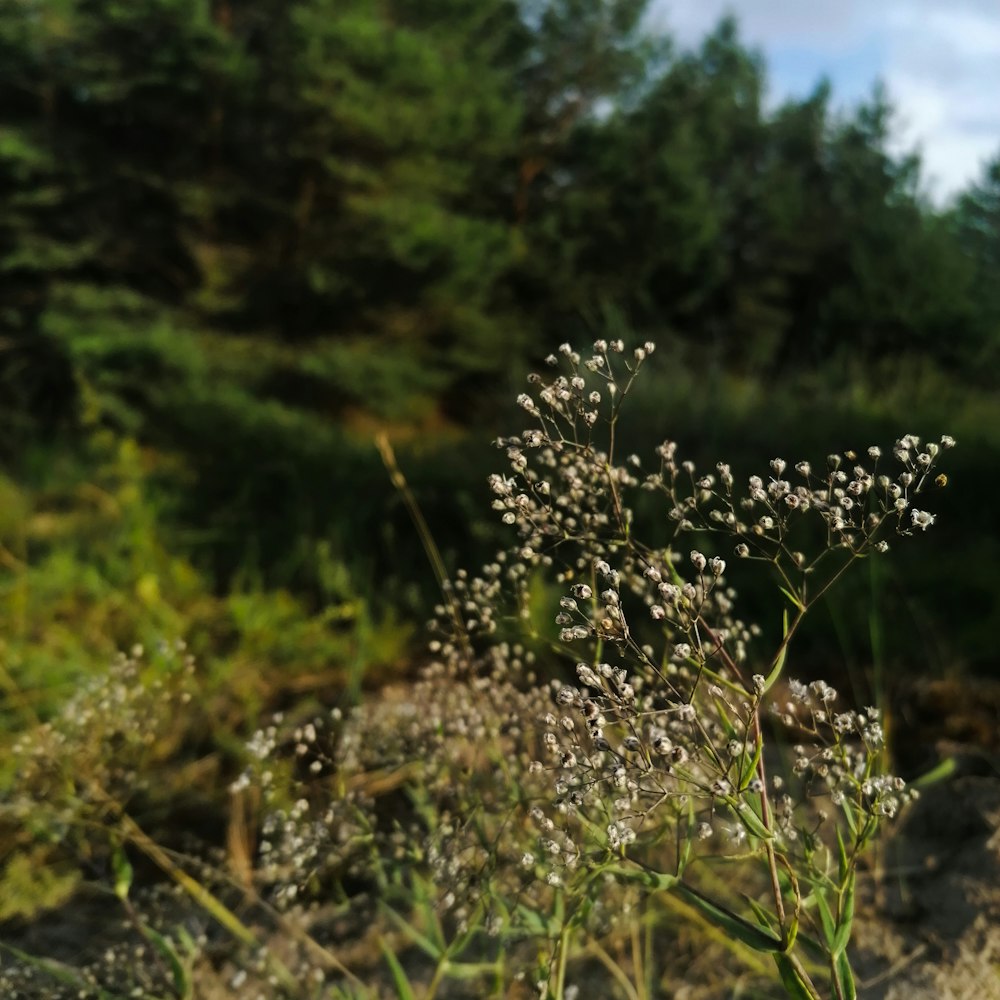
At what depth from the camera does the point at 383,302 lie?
32.3 feet

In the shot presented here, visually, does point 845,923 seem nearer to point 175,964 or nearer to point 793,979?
point 793,979

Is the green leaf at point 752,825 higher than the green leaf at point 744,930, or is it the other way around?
the green leaf at point 752,825

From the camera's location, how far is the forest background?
10.8ft

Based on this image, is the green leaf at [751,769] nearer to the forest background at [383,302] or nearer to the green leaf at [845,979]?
the green leaf at [845,979]

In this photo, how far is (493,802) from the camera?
1465 mm

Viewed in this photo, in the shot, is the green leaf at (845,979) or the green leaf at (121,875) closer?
the green leaf at (845,979)

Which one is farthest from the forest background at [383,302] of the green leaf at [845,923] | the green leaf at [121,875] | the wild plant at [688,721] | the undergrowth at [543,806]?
the green leaf at [845,923]

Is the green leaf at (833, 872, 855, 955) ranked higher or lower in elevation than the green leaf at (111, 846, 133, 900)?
higher

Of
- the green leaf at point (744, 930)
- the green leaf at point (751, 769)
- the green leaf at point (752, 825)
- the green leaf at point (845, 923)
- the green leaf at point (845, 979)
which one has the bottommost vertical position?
the green leaf at point (845, 979)

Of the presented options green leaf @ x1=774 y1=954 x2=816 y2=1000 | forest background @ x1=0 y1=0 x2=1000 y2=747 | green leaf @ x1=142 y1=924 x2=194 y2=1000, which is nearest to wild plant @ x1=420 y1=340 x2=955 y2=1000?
green leaf @ x1=774 y1=954 x2=816 y2=1000

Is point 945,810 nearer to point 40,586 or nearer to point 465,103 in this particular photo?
point 40,586

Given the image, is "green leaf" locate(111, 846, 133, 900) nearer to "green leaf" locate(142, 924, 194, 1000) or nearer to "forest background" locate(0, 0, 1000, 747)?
"green leaf" locate(142, 924, 194, 1000)

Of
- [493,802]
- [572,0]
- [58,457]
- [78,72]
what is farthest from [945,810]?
[572,0]

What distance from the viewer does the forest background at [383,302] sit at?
3.29 metres
